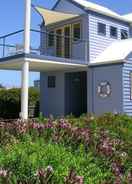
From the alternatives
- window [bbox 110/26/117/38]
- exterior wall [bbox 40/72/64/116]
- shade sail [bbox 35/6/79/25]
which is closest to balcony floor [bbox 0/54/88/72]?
exterior wall [bbox 40/72/64/116]

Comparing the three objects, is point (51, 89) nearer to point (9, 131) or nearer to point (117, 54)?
point (117, 54)

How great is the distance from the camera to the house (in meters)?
21.0

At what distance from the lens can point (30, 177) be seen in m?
3.73

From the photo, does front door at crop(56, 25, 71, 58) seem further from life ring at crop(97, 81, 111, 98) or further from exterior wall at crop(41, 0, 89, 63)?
life ring at crop(97, 81, 111, 98)

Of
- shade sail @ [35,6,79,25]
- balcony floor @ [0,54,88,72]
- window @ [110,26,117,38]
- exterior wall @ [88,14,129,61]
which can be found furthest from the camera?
window @ [110,26,117,38]

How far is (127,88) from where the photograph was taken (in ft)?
69.4

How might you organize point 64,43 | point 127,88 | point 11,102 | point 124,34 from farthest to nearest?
point 11,102 < point 124,34 < point 64,43 < point 127,88

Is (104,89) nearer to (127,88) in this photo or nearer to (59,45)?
(127,88)

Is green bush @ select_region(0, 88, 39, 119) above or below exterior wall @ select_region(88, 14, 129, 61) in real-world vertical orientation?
below

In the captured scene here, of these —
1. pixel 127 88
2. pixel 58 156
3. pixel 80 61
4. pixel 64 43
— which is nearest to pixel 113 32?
pixel 64 43

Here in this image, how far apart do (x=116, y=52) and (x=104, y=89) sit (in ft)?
7.69

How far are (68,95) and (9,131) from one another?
19.0 metres

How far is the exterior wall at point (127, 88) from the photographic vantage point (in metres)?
20.9

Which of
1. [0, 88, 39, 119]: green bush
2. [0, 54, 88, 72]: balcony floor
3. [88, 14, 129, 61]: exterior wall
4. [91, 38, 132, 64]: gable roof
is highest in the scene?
[88, 14, 129, 61]: exterior wall
